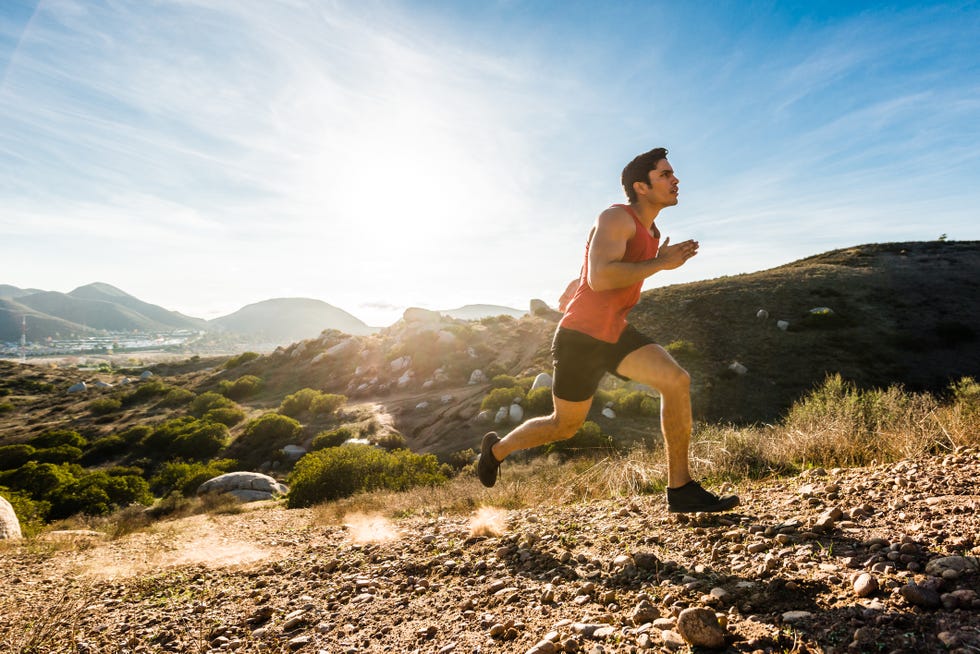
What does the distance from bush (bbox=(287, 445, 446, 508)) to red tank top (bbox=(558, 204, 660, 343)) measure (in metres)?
6.63

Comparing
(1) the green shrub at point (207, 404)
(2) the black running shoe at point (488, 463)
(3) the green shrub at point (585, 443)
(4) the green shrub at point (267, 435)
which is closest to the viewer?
(2) the black running shoe at point (488, 463)

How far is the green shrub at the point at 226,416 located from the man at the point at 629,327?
83.7 feet

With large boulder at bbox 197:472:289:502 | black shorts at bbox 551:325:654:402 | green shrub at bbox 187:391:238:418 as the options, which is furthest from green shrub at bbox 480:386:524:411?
green shrub at bbox 187:391:238:418

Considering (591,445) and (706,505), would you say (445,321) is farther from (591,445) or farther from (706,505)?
(706,505)

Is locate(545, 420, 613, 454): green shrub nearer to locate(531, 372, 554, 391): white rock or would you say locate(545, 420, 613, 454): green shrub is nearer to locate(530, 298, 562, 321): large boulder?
locate(531, 372, 554, 391): white rock

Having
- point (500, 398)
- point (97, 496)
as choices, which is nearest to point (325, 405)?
point (500, 398)

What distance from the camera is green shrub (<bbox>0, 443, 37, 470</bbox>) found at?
777 inches

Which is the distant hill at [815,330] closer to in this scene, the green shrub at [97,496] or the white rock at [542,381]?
the white rock at [542,381]

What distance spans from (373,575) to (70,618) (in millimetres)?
2092

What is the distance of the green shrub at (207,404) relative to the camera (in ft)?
91.1

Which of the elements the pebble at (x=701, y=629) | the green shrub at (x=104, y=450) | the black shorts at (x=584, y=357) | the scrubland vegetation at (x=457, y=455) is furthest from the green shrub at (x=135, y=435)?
the pebble at (x=701, y=629)

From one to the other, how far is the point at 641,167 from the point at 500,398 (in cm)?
1510

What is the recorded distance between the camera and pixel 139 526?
8.02 meters

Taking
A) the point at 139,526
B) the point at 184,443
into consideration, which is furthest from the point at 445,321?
the point at 139,526
